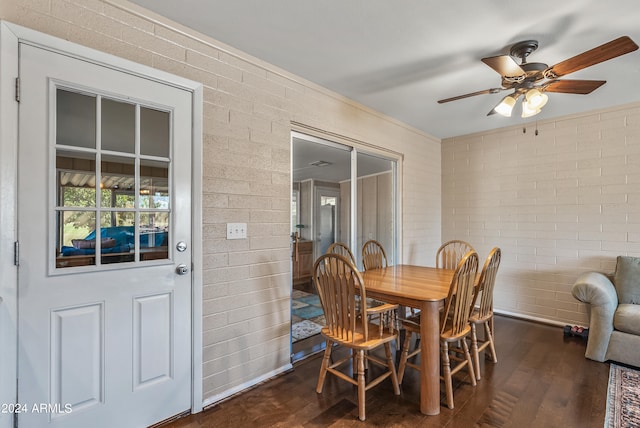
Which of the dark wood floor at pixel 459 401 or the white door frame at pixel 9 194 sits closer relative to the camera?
the white door frame at pixel 9 194

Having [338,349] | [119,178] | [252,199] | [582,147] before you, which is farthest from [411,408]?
[582,147]

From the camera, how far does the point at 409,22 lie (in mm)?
1909

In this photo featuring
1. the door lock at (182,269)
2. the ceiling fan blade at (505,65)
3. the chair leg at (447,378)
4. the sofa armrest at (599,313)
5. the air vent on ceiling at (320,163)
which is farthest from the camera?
the air vent on ceiling at (320,163)

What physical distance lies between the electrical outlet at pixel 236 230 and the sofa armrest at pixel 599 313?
3071mm

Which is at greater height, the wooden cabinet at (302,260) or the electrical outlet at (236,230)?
the electrical outlet at (236,230)

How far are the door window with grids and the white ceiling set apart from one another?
0.69 m

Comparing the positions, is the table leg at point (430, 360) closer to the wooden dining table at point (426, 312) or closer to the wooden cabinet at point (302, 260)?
the wooden dining table at point (426, 312)

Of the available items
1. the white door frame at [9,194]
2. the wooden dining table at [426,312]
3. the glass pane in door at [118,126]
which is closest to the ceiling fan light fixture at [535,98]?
the wooden dining table at [426,312]

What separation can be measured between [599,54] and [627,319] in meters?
2.25

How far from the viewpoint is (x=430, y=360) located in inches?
78.2

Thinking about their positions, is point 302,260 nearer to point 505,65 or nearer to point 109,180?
point 109,180

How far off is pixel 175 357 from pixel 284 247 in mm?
1084

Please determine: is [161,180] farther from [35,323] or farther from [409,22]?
[409,22]

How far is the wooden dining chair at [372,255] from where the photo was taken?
3219 mm
